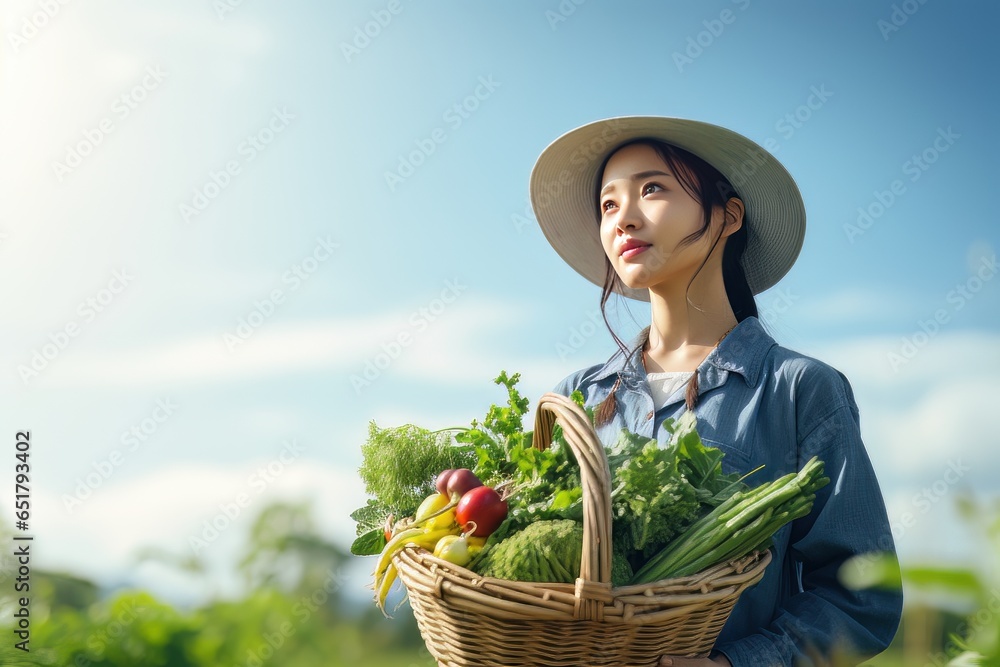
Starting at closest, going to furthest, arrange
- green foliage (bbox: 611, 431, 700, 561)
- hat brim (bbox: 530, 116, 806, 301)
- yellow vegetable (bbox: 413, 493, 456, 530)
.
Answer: green foliage (bbox: 611, 431, 700, 561), yellow vegetable (bbox: 413, 493, 456, 530), hat brim (bbox: 530, 116, 806, 301)

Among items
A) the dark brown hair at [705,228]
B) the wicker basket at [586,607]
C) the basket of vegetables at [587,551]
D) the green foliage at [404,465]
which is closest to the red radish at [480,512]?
the basket of vegetables at [587,551]

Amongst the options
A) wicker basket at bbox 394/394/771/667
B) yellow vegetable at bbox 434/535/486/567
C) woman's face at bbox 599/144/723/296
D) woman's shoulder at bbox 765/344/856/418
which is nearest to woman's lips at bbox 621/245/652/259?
woman's face at bbox 599/144/723/296

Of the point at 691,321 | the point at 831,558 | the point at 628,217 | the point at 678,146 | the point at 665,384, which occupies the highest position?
the point at 678,146

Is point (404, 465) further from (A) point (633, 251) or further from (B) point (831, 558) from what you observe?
(B) point (831, 558)

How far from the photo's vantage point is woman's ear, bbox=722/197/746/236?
8.63 ft

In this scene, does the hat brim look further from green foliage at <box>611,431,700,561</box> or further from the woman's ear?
green foliage at <box>611,431,700,561</box>

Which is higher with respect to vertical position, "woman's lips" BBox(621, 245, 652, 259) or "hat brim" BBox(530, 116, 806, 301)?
"hat brim" BBox(530, 116, 806, 301)

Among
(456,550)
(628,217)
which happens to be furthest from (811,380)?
(456,550)

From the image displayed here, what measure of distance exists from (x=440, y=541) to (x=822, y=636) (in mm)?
969

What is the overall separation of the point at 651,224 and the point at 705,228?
0.61ft

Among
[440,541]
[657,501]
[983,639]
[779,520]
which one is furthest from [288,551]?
[983,639]

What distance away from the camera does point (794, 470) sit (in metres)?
2.29

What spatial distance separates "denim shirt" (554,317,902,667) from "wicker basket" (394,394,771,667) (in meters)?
0.34

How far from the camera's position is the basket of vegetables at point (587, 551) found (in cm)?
159
